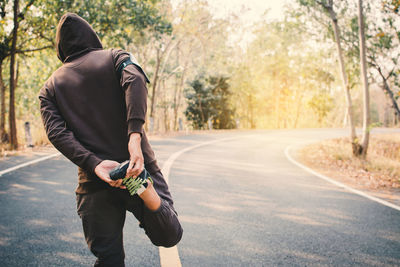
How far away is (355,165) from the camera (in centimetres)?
946

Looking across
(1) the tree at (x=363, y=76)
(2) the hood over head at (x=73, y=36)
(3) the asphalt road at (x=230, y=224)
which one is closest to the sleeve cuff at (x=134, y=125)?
(2) the hood over head at (x=73, y=36)

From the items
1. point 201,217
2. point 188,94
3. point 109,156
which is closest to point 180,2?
point 188,94

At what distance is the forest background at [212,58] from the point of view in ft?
36.2

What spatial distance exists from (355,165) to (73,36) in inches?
388

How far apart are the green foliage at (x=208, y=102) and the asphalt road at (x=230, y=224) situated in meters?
18.7

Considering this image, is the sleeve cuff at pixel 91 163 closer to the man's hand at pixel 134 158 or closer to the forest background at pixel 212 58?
the man's hand at pixel 134 158

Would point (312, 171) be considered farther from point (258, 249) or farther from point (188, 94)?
point (188, 94)

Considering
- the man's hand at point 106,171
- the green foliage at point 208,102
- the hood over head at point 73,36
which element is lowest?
the man's hand at point 106,171

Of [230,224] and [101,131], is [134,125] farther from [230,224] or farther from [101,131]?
[230,224]

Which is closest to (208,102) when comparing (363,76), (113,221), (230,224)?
(363,76)

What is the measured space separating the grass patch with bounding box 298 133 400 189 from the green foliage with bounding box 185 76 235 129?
43.3 ft

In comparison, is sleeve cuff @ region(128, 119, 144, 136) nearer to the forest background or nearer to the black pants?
the black pants

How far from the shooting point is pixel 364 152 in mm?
10461

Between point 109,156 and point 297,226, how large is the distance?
302 centimetres
